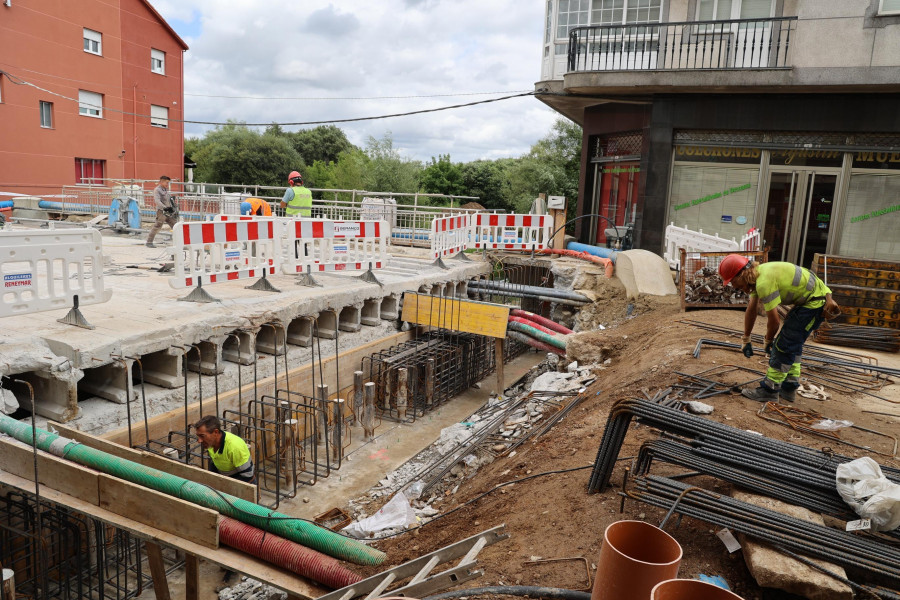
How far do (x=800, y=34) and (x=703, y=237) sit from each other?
5.40 m

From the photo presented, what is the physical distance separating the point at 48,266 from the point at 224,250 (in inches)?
109

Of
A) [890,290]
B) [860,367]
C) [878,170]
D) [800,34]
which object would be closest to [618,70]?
[800,34]

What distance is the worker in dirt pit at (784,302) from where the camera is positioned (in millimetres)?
6098

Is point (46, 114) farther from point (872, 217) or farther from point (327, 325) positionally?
point (872, 217)

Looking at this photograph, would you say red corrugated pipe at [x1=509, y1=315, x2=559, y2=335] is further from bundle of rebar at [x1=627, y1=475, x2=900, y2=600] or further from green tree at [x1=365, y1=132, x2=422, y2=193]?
green tree at [x1=365, y1=132, x2=422, y2=193]

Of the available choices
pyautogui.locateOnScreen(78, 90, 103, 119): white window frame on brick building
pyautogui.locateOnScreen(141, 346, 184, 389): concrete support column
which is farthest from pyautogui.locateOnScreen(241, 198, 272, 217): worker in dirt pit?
pyautogui.locateOnScreen(78, 90, 103, 119): white window frame on brick building

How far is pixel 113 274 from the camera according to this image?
1116cm

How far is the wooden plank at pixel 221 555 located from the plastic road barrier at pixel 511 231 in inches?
491

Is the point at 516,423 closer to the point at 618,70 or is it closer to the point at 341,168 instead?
the point at 618,70

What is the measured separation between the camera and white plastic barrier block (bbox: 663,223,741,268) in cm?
1291

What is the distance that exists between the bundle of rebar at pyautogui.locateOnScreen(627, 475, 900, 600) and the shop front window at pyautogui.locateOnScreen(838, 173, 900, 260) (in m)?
13.4

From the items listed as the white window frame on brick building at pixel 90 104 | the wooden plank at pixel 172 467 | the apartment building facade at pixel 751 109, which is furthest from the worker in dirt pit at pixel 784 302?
the white window frame on brick building at pixel 90 104

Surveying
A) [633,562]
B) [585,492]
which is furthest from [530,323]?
[633,562]

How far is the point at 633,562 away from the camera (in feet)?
9.60
